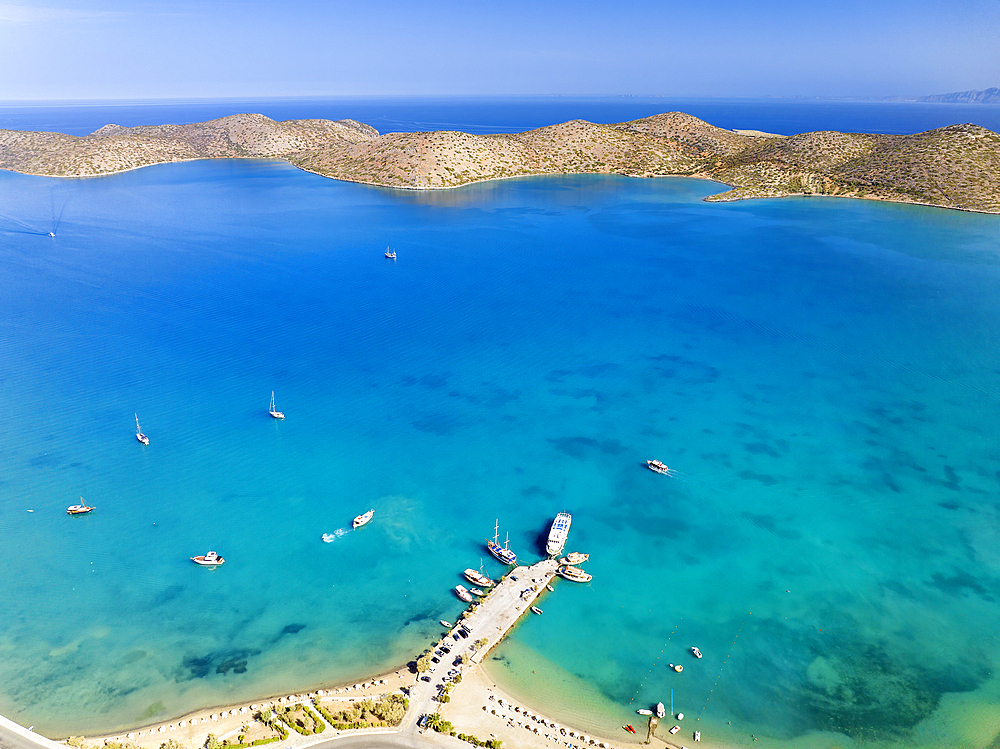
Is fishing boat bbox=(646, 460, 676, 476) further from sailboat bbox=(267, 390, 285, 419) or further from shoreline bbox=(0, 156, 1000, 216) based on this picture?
shoreline bbox=(0, 156, 1000, 216)

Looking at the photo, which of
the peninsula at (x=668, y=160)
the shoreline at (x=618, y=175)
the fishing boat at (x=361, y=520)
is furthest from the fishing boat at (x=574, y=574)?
the peninsula at (x=668, y=160)

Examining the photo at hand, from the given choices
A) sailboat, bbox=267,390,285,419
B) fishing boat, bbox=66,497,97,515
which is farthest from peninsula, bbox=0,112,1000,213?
fishing boat, bbox=66,497,97,515

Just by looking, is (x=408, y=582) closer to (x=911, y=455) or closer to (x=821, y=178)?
(x=911, y=455)

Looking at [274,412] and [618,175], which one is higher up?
[618,175]

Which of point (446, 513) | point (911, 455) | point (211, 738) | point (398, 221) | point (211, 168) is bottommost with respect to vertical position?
point (211, 738)

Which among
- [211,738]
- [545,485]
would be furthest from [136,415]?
[545,485]

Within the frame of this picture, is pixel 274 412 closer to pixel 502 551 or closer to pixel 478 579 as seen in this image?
pixel 502 551

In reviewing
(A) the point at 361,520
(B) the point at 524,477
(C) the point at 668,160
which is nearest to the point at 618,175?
(C) the point at 668,160

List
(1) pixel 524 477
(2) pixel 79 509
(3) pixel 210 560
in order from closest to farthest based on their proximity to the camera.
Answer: (3) pixel 210 560 < (2) pixel 79 509 < (1) pixel 524 477
